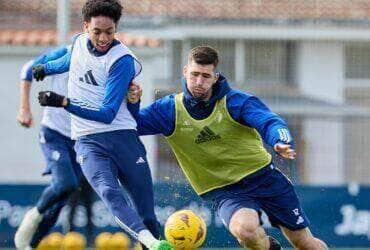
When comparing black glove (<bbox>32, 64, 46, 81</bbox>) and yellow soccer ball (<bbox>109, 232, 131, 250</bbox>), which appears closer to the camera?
black glove (<bbox>32, 64, 46, 81</bbox>)

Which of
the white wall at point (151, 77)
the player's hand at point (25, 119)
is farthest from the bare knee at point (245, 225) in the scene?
the white wall at point (151, 77)

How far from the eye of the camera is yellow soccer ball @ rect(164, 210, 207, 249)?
1038 centimetres

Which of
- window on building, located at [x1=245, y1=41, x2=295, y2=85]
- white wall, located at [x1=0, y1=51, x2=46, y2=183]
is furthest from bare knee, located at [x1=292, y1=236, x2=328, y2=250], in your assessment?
white wall, located at [x1=0, y1=51, x2=46, y2=183]

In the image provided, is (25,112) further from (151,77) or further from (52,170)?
(151,77)

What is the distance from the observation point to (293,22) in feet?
48.7

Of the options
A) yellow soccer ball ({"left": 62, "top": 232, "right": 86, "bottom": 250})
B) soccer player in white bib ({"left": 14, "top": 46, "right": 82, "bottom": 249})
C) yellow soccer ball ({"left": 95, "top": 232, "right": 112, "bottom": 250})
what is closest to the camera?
soccer player in white bib ({"left": 14, "top": 46, "right": 82, "bottom": 249})

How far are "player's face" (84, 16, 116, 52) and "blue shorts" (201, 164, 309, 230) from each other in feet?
4.50

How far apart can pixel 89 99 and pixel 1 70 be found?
5383 mm

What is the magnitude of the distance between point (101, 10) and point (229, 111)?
1.15 meters

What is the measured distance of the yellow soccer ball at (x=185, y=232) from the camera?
10.4m

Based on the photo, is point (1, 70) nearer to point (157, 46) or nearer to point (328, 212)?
point (157, 46)

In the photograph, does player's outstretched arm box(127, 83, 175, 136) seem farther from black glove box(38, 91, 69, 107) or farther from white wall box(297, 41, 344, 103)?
white wall box(297, 41, 344, 103)

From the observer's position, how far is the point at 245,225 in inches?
372

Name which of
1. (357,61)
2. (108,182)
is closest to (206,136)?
(108,182)
